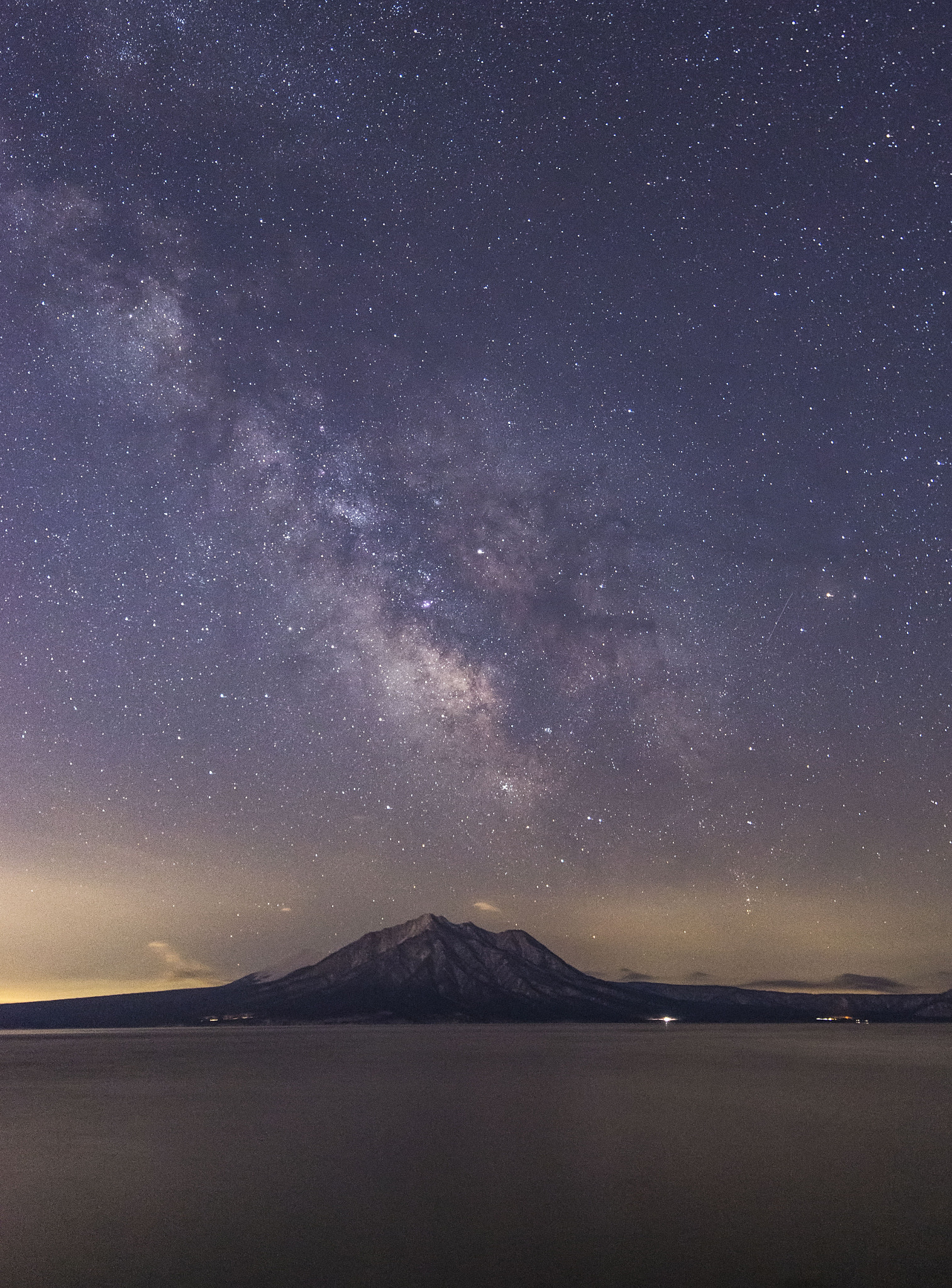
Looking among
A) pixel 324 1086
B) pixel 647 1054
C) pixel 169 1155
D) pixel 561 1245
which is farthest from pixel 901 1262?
pixel 647 1054

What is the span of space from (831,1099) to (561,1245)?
163ft

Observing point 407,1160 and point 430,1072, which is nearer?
point 407,1160

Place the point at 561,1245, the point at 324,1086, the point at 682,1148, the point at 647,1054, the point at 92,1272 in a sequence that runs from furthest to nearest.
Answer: the point at 647,1054
the point at 324,1086
the point at 682,1148
the point at 561,1245
the point at 92,1272

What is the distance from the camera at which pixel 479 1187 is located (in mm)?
30656

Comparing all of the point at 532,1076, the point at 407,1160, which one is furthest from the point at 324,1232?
the point at 532,1076

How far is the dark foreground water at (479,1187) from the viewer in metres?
21.3

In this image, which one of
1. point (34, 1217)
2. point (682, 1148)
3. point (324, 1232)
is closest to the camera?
point (324, 1232)

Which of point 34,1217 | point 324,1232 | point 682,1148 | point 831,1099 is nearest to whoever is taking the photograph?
point 324,1232

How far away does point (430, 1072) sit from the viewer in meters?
93.0

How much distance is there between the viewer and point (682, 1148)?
3919 centimetres

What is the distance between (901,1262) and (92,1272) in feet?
59.7

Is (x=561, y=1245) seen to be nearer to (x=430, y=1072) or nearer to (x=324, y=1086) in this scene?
(x=324, y=1086)

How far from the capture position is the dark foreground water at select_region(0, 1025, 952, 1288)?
840 inches

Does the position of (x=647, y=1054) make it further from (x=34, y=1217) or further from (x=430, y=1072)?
(x=34, y=1217)
